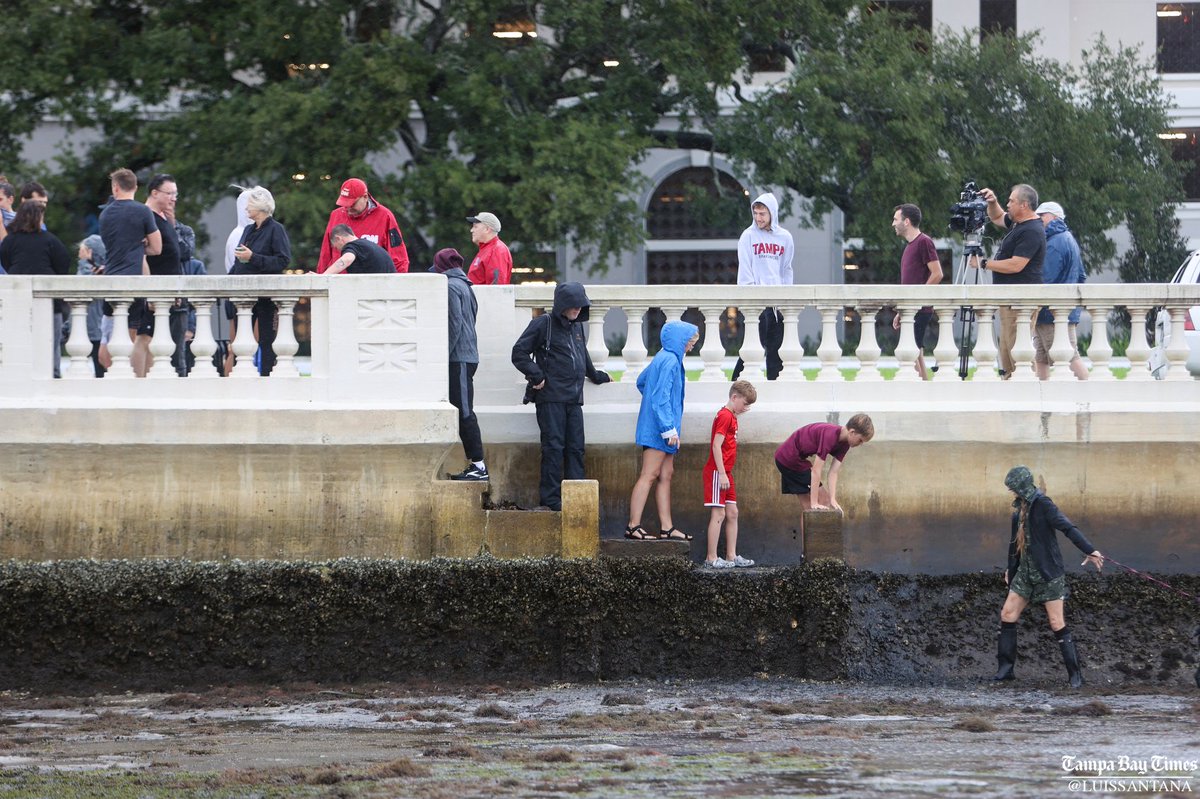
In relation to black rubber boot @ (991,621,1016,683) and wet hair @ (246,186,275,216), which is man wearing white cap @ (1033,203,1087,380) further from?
wet hair @ (246,186,275,216)

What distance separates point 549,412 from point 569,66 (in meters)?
16.3

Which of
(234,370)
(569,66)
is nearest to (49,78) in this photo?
(569,66)

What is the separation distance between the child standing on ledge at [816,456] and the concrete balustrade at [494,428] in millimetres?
305

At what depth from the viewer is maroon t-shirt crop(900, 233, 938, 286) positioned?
14625 millimetres

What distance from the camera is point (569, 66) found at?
28.3 metres

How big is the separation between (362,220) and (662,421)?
9.54 feet

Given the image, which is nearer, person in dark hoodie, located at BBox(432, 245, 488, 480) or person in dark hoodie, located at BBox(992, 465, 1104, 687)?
person in dark hoodie, located at BBox(992, 465, 1104, 687)

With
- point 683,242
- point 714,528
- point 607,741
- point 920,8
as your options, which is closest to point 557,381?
point 714,528

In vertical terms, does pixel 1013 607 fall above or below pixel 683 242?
below

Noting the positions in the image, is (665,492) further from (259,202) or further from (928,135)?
(928,135)

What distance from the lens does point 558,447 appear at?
42.2 ft

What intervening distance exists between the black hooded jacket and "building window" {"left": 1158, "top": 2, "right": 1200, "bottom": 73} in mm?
27917

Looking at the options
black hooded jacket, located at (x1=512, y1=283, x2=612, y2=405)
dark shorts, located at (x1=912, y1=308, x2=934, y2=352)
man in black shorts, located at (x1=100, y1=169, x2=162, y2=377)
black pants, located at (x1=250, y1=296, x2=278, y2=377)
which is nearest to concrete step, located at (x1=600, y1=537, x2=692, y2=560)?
black hooded jacket, located at (x1=512, y1=283, x2=612, y2=405)

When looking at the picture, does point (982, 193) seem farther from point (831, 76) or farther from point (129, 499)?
point (831, 76)
